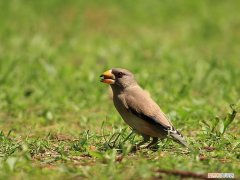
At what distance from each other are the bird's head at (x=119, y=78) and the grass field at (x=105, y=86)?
0.50m

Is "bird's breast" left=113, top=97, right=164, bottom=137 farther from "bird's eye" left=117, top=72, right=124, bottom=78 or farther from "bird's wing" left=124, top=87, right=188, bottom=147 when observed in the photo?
"bird's eye" left=117, top=72, right=124, bottom=78

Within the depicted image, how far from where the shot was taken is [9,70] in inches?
442

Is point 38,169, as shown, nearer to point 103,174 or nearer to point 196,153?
point 103,174

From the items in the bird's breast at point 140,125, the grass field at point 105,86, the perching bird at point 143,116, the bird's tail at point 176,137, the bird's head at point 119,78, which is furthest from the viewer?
the bird's head at point 119,78

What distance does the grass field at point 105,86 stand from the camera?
21.2ft

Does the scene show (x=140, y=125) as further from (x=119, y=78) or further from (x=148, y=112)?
(x=119, y=78)

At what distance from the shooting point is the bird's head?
7777 millimetres

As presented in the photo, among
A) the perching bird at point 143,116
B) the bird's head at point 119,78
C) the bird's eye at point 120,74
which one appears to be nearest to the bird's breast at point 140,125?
the perching bird at point 143,116

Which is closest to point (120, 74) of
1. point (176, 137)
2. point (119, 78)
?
point (119, 78)

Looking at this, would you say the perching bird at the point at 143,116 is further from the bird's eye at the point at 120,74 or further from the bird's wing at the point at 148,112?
the bird's eye at the point at 120,74

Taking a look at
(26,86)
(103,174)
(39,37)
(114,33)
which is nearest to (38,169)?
(103,174)

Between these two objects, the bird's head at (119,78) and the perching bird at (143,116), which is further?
the bird's head at (119,78)

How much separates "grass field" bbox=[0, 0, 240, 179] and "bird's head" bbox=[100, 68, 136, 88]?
19.6 inches

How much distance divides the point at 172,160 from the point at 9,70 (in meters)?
5.47
